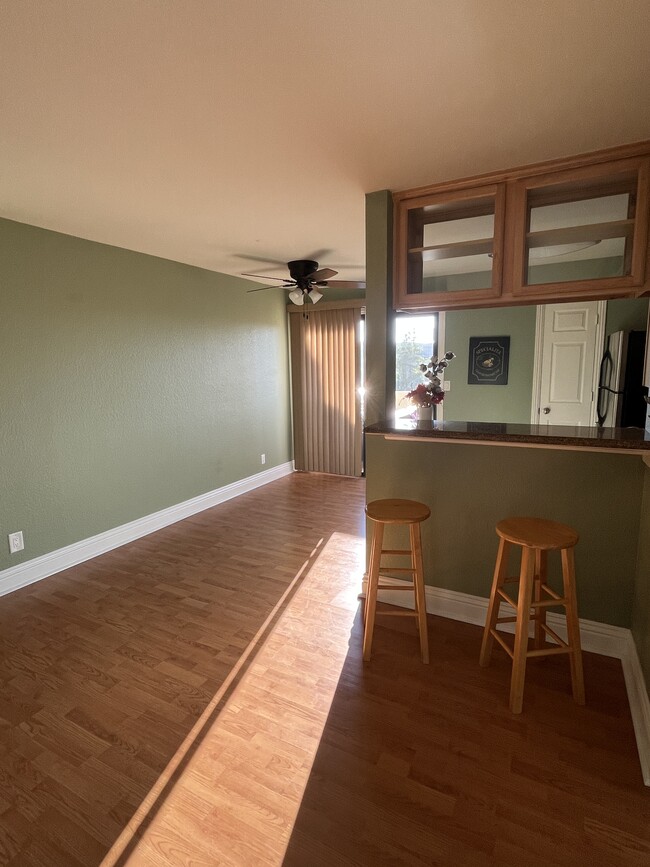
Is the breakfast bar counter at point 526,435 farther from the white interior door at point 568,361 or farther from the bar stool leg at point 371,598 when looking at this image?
the white interior door at point 568,361

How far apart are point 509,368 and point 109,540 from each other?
158 inches

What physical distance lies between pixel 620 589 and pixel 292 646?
1.65 metres

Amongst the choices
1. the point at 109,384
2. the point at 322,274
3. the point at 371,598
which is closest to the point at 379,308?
the point at 322,274

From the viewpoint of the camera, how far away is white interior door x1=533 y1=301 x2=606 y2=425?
379 cm

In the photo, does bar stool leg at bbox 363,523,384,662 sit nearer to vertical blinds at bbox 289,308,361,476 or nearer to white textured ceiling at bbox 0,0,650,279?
white textured ceiling at bbox 0,0,650,279

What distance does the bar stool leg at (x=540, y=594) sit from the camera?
2.04 m

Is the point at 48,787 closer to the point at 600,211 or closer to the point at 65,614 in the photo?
the point at 65,614

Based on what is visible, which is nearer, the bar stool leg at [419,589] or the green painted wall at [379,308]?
the bar stool leg at [419,589]

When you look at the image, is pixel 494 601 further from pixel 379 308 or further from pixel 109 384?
pixel 109 384

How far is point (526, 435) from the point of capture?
1.93 meters

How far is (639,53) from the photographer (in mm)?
1387

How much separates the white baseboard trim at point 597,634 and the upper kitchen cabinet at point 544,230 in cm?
A: 165

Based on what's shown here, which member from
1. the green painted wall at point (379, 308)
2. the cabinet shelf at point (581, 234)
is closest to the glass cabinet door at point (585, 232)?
the cabinet shelf at point (581, 234)

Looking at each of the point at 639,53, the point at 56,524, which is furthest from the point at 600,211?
the point at 56,524
